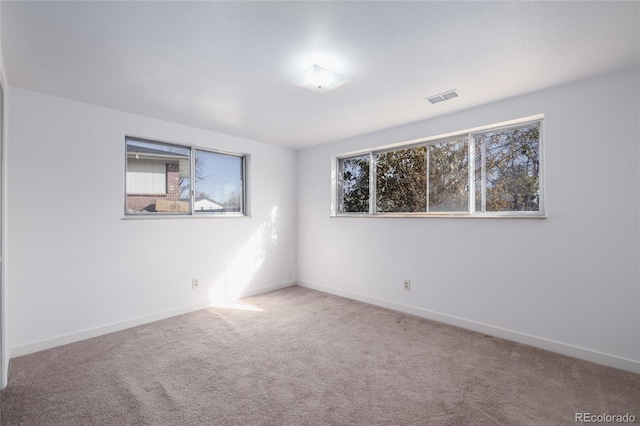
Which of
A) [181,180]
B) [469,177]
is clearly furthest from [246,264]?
[469,177]

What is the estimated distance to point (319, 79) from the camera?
2.35m

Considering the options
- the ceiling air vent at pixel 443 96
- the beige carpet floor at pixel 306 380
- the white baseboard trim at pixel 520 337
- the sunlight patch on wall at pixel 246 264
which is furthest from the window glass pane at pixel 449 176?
the sunlight patch on wall at pixel 246 264

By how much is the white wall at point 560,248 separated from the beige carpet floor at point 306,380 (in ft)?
0.84

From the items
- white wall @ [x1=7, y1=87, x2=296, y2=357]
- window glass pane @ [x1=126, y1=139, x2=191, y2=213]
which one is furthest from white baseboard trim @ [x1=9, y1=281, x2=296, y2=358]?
window glass pane @ [x1=126, y1=139, x2=191, y2=213]

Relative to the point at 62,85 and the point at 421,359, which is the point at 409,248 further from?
the point at 62,85

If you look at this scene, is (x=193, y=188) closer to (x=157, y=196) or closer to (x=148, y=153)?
(x=157, y=196)

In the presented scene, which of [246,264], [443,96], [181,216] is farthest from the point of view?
[246,264]

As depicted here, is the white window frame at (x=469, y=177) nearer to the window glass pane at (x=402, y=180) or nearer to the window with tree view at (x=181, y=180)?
the window glass pane at (x=402, y=180)

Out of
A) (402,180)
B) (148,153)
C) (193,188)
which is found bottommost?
(193,188)

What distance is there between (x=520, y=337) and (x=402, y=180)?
2.13 metres

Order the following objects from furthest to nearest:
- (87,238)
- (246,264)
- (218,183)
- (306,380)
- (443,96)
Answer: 1. (246,264)
2. (218,183)
3. (87,238)
4. (443,96)
5. (306,380)

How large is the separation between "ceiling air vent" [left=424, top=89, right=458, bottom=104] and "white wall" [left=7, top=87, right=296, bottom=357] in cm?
276

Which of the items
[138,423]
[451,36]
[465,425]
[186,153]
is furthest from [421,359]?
[186,153]

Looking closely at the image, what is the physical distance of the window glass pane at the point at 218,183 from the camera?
411 cm
